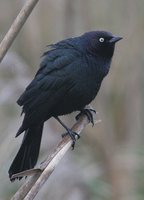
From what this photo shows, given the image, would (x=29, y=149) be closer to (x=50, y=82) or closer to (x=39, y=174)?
(x=50, y=82)

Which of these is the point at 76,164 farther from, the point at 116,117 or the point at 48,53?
the point at 48,53

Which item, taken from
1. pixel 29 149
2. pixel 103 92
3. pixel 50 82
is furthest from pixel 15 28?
pixel 103 92

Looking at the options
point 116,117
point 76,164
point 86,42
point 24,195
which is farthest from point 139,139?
point 24,195

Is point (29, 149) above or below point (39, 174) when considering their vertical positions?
below

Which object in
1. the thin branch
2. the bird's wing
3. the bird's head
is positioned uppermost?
the thin branch

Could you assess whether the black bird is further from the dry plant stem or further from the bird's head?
the dry plant stem

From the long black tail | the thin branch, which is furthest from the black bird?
the thin branch
